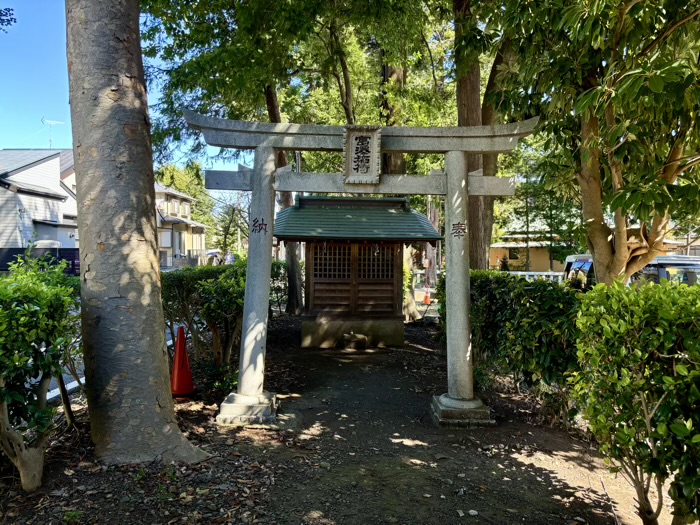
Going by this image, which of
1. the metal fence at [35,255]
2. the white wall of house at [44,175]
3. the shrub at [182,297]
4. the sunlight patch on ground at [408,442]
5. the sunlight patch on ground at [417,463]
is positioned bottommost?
the sunlight patch on ground at [408,442]

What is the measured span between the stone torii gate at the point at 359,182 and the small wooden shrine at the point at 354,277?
4427 millimetres

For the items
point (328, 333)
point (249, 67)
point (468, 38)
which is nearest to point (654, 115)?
point (468, 38)

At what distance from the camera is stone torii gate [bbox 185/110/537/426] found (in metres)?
5.63

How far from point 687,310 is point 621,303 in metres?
0.42

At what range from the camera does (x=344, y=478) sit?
13.2ft

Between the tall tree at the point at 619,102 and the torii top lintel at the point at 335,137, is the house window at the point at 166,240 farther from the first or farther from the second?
the tall tree at the point at 619,102

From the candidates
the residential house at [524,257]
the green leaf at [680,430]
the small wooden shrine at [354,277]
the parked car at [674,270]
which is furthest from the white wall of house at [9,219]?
the residential house at [524,257]

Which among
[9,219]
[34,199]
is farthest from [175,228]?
[9,219]

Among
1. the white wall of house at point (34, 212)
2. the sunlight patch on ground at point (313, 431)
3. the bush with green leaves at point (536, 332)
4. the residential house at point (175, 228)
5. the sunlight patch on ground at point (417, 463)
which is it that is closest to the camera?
the sunlight patch on ground at point (417, 463)

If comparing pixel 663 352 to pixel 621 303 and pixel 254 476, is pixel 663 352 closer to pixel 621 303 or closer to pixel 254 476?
pixel 621 303

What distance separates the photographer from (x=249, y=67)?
856 centimetres

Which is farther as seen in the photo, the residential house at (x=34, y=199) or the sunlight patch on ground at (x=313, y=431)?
the residential house at (x=34, y=199)

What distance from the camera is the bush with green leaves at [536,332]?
484 cm

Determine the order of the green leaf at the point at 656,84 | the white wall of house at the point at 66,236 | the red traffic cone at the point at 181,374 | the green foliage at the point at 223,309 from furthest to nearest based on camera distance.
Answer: the white wall of house at the point at 66,236 < the green foliage at the point at 223,309 < the red traffic cone at the point at 181,374 < the green leaf at the point at 656,84
